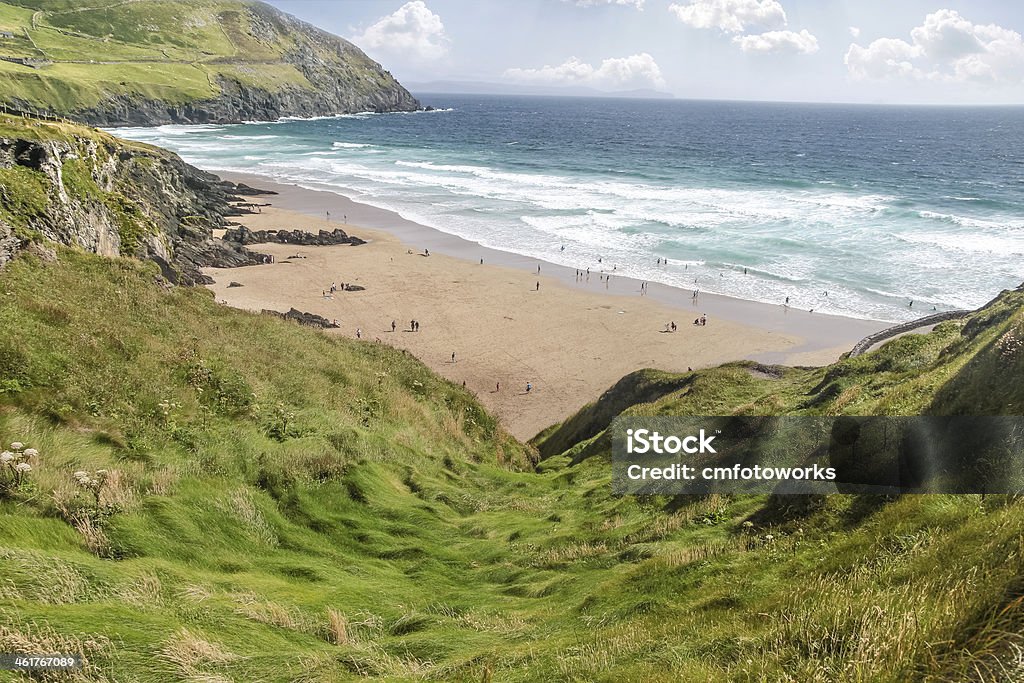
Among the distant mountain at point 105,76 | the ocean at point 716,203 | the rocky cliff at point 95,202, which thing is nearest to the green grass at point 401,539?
the rocky cliff at point 95,202

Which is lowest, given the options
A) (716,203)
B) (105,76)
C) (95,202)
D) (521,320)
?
(521,320)

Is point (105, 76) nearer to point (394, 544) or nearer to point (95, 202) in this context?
point (95, 202)

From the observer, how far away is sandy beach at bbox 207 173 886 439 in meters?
38.4

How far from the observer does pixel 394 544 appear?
10961 millimetres

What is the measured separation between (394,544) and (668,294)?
43.6 metres

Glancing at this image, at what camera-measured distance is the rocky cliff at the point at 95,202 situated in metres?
24.6

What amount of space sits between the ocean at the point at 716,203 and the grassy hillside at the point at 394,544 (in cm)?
3988

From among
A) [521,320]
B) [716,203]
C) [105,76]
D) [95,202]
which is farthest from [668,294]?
[105,76]

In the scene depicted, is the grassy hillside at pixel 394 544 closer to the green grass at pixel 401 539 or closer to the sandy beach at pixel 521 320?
the green grass at pixel 401 539

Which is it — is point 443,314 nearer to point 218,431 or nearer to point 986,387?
point 218,431

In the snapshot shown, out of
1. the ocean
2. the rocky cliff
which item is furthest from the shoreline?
the rocky cliff

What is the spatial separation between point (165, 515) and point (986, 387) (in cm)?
1291

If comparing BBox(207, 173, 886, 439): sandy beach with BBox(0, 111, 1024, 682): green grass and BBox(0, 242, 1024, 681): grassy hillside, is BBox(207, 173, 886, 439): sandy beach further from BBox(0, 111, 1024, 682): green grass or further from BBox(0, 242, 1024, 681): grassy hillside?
BBox(0, 242, 1024, 681): grassy hillside

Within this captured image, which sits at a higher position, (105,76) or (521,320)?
(105,76)
